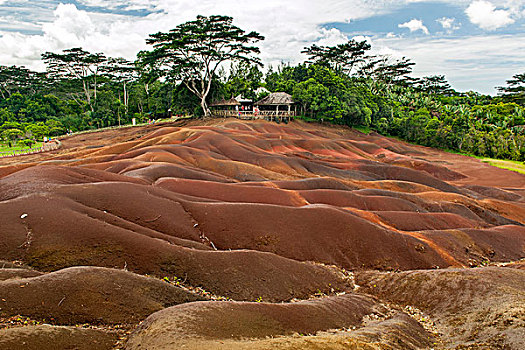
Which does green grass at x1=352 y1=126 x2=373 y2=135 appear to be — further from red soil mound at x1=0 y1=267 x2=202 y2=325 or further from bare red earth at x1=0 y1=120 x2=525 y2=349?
red soil mound at x1=0 y1=267 x2=202 y2=325

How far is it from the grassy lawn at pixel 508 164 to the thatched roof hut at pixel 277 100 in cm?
3445

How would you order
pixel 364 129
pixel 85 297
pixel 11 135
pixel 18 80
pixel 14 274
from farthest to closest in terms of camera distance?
pixel 18 80, pixel 364 129, pixel 11 135, pixel 14 274, pixel 85 297

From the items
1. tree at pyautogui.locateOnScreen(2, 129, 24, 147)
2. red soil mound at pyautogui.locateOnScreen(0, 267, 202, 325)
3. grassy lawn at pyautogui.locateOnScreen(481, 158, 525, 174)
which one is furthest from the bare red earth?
tree at pyautogui.locateOnScreen(2, 129, 24, 147)

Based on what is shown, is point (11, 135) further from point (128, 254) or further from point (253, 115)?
point (128, 254)

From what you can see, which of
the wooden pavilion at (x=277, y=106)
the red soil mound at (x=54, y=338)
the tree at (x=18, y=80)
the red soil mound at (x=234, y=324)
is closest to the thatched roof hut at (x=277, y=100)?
the wooden pavilion at (x=277, y=106)

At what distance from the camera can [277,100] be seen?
220 ft

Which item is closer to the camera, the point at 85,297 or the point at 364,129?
the point at 85,297

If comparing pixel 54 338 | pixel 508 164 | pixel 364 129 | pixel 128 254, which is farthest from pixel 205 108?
pixel 54 338

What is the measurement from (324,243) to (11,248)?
1303cm

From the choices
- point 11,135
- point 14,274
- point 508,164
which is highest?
point 11,135

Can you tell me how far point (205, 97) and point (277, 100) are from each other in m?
13.3

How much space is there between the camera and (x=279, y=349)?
24.0 feet

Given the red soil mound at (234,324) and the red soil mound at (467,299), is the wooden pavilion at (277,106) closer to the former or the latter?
the red soil mound at (467,299)

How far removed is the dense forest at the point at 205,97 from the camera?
59.1 m
